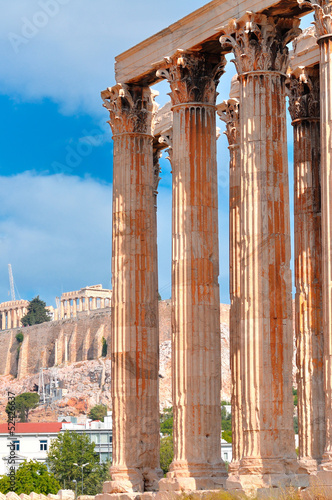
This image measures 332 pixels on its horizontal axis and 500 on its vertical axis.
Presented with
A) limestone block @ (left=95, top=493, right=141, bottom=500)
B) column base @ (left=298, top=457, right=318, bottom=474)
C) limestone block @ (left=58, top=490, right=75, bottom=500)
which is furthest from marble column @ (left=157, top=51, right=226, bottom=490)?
limestone block @ (left=58, top=490, right=75, bottom=500)

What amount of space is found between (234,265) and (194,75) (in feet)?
23.2

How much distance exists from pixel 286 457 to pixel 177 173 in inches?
413

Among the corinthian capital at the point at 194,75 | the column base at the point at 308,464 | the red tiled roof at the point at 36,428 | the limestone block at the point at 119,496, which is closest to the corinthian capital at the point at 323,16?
the corinthian capital at the point at 194,75

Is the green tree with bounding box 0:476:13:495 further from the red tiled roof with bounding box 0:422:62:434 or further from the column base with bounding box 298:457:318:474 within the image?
the column base with bounding box 298:457:318:474

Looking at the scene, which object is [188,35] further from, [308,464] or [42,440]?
[42,440]

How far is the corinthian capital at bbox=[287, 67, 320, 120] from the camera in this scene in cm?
4066

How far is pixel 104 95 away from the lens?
141 ft

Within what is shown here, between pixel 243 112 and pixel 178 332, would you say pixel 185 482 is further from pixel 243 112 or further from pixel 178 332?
pixel 243 112

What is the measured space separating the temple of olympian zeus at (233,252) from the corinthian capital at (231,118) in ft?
0.16

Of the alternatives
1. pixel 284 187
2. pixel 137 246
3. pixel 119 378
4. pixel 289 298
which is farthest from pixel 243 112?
pixel 119 378

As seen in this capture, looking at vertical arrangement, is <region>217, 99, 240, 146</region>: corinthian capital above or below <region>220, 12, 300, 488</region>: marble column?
above

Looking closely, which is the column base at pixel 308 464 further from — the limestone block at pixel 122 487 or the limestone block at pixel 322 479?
the limestone block at pixel 322 479

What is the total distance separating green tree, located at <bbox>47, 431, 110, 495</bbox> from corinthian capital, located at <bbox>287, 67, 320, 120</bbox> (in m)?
97.3

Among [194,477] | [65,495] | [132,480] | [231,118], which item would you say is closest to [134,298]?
[132,480]
